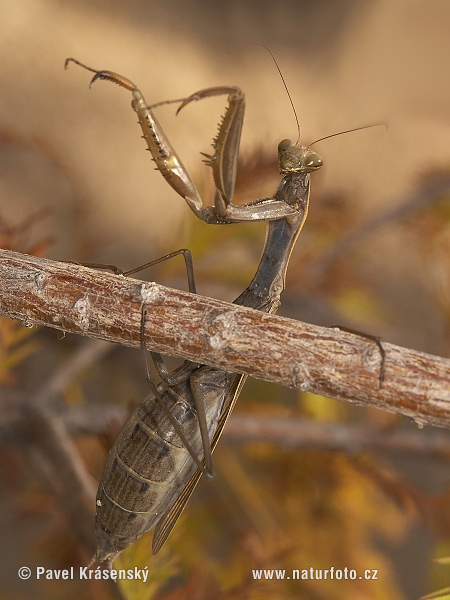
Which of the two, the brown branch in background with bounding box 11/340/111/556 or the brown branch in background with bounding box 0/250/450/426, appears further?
the brown branch in background with bounding box 11/340/111/556

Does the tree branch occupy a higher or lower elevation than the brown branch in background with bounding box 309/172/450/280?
lower

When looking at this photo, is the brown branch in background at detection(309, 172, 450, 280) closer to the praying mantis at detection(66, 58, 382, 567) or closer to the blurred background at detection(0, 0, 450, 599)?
the blurred background at detection(0, 0, 450, 599)

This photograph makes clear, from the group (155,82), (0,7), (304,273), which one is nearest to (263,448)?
(304,273)

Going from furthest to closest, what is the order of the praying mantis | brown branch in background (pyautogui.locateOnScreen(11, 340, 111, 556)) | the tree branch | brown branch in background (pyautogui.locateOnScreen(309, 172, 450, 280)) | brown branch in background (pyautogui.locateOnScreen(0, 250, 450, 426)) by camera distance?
brown branch in background (pyautogui.locateOnScreen(309, 172, 450, 280)) < the tree branch < brown branch in background (pyautogui.locateOnScreen(11, 340, 111, 556)) < the praying mantis < brown branch in background (pyautogui.locateOnScreen(0, 250, 450, 426))

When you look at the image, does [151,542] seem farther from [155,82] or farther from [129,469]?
[155,82]

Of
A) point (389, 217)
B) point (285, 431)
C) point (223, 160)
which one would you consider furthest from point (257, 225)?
point (223, 160)

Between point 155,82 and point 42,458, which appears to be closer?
point 42,458

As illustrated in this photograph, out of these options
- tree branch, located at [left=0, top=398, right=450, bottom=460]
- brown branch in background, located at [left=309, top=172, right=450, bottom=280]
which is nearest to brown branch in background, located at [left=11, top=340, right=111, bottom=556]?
tree branch, located at [left=0, top=398, right=450, bottom=460]

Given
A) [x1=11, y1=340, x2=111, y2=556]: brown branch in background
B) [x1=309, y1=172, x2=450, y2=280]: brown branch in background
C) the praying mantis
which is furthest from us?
[x1=309, y1=172, x2=450, y2=280]: brown branch in background

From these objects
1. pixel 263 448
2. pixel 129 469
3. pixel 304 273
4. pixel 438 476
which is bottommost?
pixel 438 476
